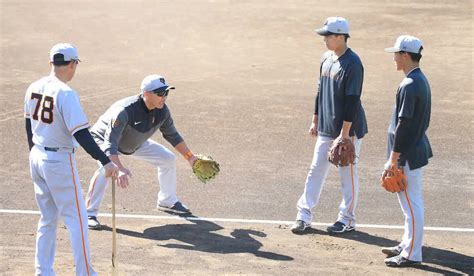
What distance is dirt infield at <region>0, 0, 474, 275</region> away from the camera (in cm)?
947

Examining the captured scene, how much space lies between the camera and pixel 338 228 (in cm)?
1006

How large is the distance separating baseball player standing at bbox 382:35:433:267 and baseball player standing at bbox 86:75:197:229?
2473mm

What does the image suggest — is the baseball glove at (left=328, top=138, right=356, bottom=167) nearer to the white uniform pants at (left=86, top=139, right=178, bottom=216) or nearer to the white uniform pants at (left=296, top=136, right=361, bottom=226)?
the white uniform pants at (left=296, top=136, right=361, bottom=226)

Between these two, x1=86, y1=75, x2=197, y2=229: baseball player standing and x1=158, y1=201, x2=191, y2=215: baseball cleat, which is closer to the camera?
x1=86, y1=75, x2=197, y2=229: baseball player standing

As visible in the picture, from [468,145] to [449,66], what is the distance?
5730 millimetres

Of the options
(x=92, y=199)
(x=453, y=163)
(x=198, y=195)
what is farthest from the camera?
(x=453, y=163)

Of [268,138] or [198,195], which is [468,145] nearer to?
[268,138]

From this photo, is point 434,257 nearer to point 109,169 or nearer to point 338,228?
point 338,228

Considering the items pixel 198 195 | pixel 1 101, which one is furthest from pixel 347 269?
pixel 1 101

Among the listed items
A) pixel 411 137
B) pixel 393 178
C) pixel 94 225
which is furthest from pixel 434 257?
pixel 94 225

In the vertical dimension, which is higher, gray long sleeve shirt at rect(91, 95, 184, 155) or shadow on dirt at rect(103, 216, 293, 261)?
gray long sleeve shirt at rect(91, 95, 184, 155)

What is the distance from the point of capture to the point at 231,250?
9.52m

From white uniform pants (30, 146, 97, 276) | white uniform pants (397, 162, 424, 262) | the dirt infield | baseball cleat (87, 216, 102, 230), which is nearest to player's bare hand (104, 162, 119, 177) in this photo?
white uniform pants (30, 146, 97, 276)

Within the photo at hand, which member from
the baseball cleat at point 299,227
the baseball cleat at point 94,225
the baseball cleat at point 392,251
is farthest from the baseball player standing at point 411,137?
the baseball cleat at point 94,225
